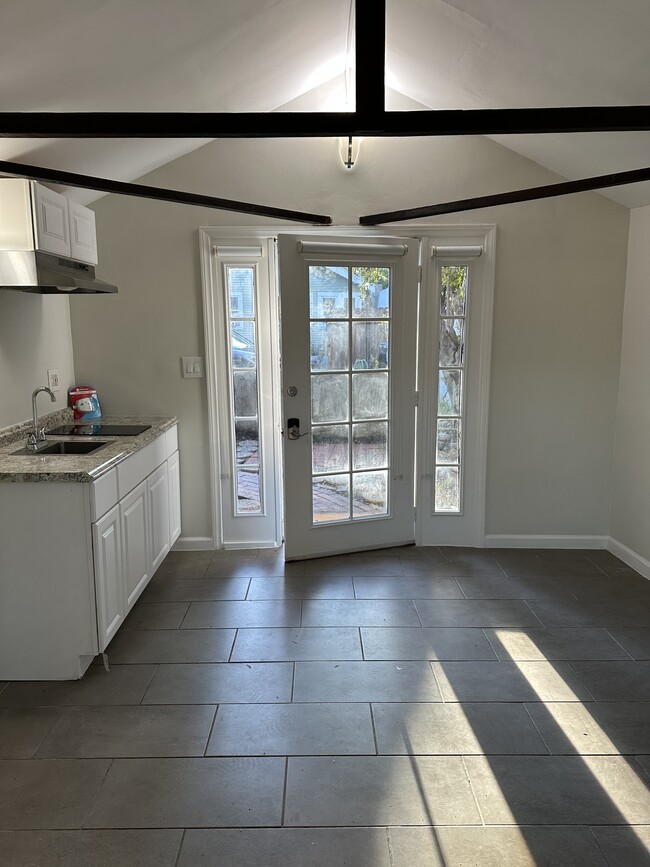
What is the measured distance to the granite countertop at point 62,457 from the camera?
8.45 feet

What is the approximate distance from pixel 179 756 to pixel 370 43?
246 centimetres

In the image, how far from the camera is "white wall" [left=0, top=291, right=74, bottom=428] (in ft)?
10.4

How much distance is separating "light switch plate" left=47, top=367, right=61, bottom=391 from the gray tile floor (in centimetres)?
136

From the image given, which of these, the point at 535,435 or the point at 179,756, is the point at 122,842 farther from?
the point at 535,435

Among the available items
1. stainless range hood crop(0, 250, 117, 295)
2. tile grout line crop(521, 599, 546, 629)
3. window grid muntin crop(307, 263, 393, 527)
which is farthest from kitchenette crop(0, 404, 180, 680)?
tile grout line crop(521, 599, 546, 629)

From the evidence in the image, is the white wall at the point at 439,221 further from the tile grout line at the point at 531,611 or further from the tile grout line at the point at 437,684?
the tile grout line at the point at 437,684

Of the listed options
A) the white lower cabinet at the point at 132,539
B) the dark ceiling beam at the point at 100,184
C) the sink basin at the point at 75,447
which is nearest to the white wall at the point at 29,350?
the sink basin at the point at 75,447

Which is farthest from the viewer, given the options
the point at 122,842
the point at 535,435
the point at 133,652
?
the point at 535,435

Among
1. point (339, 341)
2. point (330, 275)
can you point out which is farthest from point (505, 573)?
point (330, 275)

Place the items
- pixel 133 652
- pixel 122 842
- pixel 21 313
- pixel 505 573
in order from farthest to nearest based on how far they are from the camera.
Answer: pixel 505 573, pixel 21 313, pixel 133 652, pixel 122 842

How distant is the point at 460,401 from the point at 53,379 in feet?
8.55

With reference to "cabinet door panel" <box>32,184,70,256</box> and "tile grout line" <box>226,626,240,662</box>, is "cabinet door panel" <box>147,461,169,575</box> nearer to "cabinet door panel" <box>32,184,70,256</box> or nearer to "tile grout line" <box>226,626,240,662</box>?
"tile grout line" <box>226,626,240,662</box>

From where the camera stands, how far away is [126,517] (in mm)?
3051

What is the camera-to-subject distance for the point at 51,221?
286 centimetres
